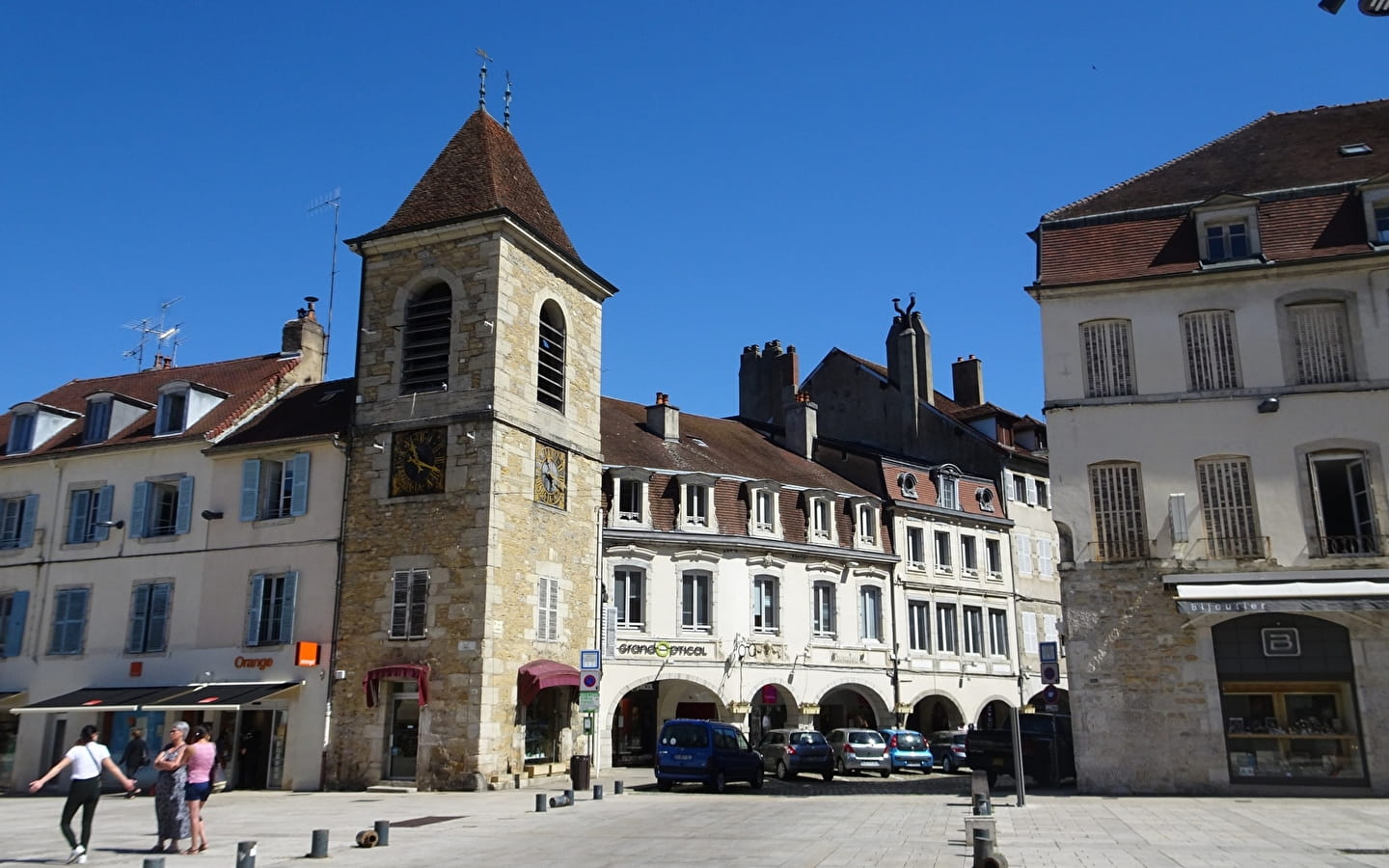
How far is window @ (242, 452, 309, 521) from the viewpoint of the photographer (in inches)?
943

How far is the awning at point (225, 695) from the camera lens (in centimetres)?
2181

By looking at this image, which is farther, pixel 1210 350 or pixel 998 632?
pixel 998 632

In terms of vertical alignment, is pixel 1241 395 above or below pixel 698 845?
above

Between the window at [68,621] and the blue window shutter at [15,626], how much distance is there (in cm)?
98

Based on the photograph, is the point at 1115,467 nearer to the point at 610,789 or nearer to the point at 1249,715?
the point at 1249,715

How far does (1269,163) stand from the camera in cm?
2205

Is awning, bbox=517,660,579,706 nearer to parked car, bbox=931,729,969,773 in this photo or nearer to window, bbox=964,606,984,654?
parked car, bbox=931,729,969,773

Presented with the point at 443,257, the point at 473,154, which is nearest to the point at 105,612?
the point at 443,257

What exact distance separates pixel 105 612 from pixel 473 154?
528 inches

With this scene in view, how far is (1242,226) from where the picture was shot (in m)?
20.5

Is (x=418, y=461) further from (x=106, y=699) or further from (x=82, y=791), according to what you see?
(x=82, y=791)

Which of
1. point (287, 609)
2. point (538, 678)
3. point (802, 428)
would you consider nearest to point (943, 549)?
point (802, 428)

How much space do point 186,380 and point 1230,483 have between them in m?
24.5

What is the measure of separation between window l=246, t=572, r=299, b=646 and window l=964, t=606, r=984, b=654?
818 inches
